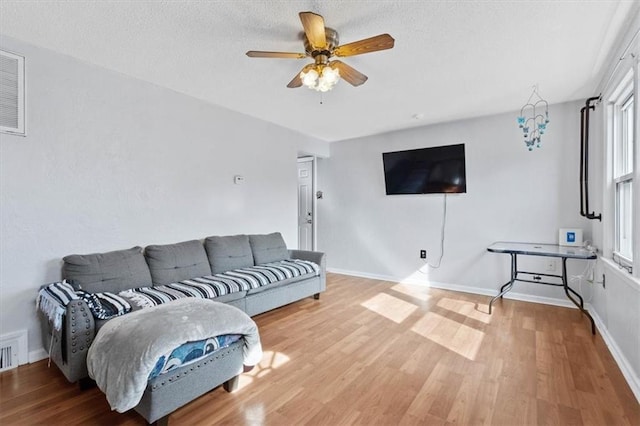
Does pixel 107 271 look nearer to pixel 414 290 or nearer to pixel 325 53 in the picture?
pixel 325 53

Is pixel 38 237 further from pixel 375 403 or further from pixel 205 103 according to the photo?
pixel 375 403

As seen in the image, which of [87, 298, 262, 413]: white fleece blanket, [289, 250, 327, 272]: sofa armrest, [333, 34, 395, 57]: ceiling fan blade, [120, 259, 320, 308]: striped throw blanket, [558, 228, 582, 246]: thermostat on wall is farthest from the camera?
[289, 250, 327, 272]: sofa armrest

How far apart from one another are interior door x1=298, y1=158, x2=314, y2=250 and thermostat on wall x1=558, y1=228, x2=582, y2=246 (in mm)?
3749

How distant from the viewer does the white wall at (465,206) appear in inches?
147

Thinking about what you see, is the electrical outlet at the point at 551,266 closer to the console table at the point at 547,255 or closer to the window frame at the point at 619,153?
the console table at the point at 547,255

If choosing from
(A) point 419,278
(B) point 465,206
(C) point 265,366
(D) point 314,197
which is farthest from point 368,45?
(D) point 314,197

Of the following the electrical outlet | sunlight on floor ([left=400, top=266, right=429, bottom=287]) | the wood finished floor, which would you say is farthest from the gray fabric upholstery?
the electrical outlet

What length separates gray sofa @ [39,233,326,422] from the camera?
173 centimetres

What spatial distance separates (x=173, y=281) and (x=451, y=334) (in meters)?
2.70

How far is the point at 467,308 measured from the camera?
3602 millimetres

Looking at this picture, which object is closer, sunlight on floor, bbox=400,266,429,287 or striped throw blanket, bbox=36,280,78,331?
striped throw blanket, bbox=36,280,78,331

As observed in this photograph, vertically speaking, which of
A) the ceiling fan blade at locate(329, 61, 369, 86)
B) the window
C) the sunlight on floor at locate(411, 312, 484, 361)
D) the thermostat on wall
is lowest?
the sunlight on floor at locate(411, 312, 484, 361)

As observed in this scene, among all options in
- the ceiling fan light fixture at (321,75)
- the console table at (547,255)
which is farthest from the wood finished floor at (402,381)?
the ceiling fan light fixture at (321,75)

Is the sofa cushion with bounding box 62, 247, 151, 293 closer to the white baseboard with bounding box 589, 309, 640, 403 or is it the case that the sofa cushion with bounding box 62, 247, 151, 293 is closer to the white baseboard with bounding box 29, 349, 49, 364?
the white baseboard with bounding box 29, 349, 49, 364
